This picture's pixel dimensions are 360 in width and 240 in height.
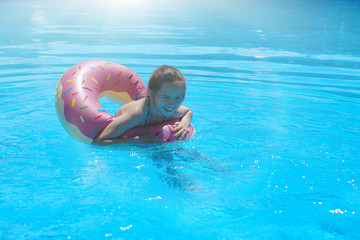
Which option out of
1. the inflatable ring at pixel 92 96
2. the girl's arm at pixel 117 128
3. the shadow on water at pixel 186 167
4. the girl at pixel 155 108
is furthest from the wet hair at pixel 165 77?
the shadow on water at pixel 186 167

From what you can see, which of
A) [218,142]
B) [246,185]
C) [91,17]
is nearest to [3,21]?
[91,17]

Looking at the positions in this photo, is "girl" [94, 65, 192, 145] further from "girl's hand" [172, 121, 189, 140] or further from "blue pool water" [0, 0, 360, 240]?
"blue pool water" [0, 0, 360, 240]

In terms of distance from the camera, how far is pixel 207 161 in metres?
3.72

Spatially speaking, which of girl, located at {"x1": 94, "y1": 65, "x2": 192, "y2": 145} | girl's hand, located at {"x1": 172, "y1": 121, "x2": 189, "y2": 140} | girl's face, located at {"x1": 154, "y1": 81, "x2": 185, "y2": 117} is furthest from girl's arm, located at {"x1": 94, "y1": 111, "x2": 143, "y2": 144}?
girl's hand, located at {"x1": 172, "y1": 121, "x2": 189, "y2": 140}

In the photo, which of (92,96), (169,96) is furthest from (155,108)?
(92,96)

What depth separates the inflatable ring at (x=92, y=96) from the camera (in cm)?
383

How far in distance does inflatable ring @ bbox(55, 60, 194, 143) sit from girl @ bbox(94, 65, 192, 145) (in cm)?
6

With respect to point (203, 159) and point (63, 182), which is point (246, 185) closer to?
point (203, 159)

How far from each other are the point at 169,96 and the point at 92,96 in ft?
2.67

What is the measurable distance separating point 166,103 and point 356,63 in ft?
19.7

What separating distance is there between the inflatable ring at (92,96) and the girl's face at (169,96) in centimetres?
25

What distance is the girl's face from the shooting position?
3.66 meters

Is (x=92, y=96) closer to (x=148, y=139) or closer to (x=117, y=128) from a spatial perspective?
(x=117, y=128)

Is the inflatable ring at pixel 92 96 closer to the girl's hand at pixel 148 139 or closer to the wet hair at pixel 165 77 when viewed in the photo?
the girl's hand at pixel 148 139
